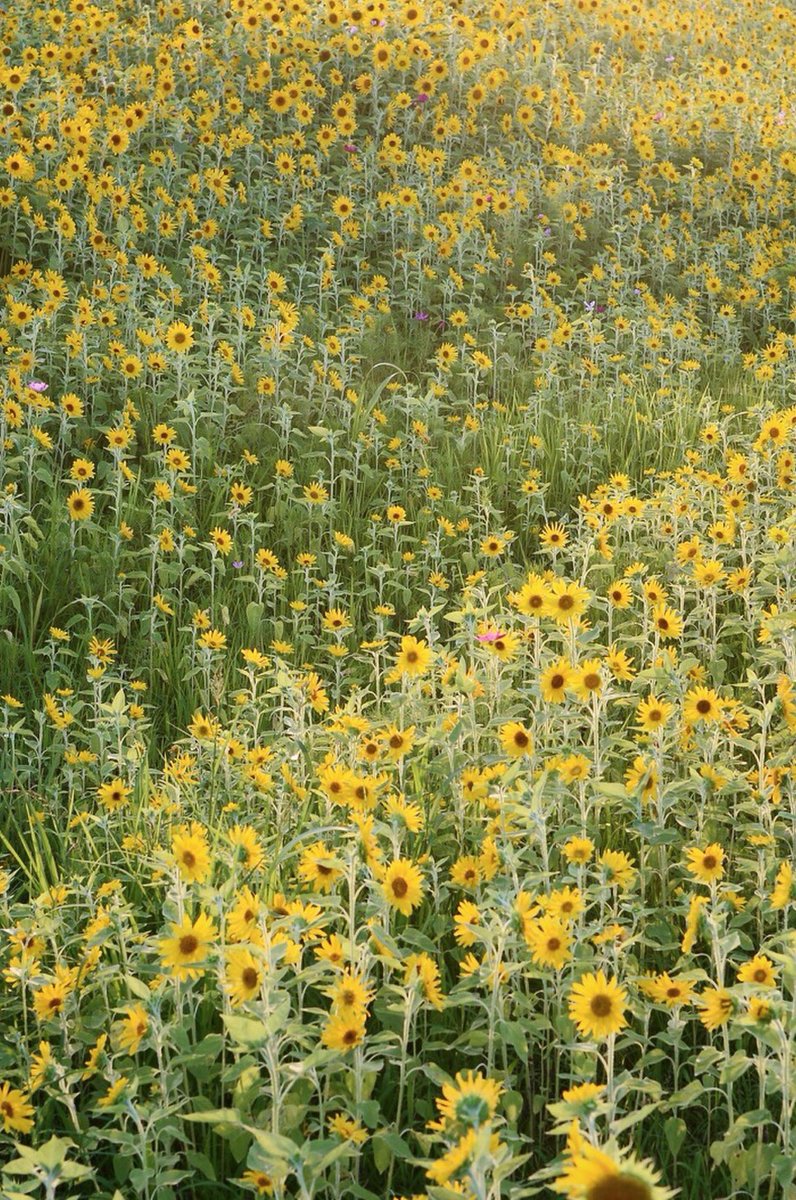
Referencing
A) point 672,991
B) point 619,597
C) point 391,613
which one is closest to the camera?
point 672,991

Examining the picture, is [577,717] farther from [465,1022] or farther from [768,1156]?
[768,1156]

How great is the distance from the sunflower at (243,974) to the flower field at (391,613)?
0.03 metres

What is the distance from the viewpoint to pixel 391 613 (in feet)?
13.1

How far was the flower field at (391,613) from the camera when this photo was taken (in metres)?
2.05

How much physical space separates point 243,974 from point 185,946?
0.60 ft

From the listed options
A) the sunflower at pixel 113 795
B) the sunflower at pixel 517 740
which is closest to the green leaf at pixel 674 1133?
the sunflower at pixel 517 740

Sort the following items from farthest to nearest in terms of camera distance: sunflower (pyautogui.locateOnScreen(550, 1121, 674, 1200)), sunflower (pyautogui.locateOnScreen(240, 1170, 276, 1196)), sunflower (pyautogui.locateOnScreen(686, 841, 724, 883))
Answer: sunflower (pyautogui.locateOnScreen(686, 841, 724, 883)), sunflower (pyautogui.locateOnScreen(240, 1170, 276, 1196)), sunflower (pyautogui.locateOnScreen(550, 1121, 674, 1200))

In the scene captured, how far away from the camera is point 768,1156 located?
1.98m

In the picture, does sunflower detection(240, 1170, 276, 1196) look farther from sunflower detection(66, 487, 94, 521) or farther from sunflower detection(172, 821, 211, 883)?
sunflower detection(66, 487, 94, 521)

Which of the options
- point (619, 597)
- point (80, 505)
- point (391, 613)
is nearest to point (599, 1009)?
point (619, 597)

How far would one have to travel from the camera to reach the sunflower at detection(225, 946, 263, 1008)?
1.86 meters

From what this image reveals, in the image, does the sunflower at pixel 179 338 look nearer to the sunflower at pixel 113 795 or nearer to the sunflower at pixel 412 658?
the sunflower at pixel 412 658

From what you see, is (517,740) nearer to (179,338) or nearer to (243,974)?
(243,974)

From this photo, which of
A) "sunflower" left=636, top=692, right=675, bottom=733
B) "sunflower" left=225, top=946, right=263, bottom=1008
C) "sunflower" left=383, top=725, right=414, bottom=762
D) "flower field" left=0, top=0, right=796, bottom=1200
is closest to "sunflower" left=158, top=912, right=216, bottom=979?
"flower field" left=0, top=0, right=796, bottom=1200
